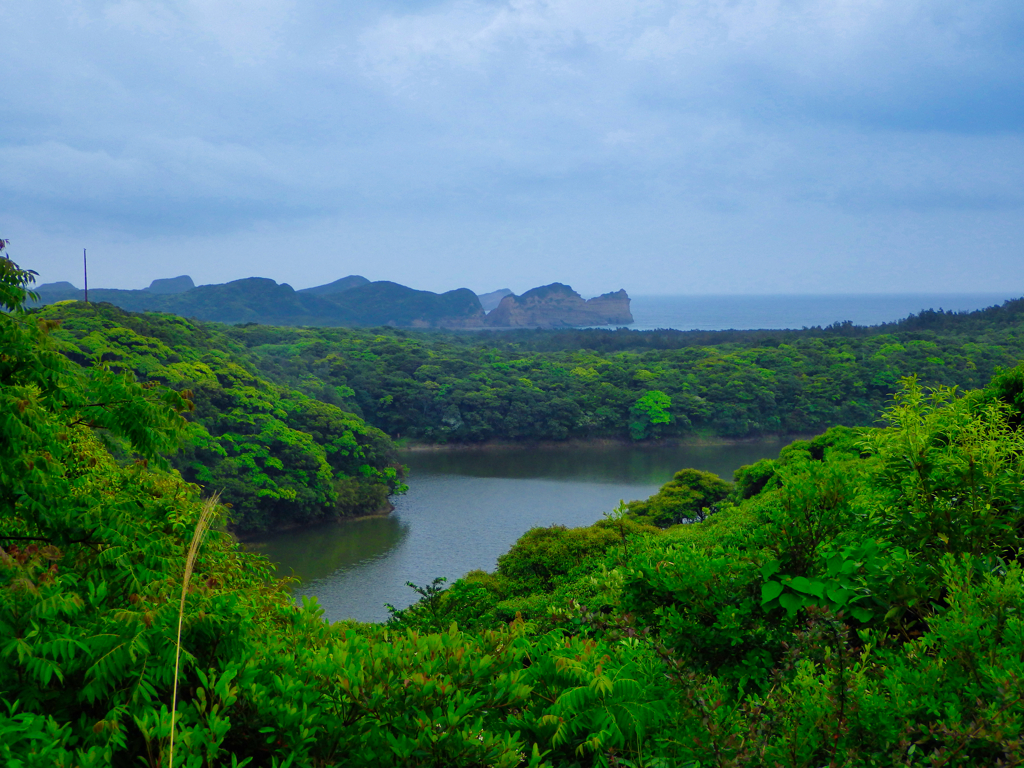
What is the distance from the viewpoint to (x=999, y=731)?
144 cm

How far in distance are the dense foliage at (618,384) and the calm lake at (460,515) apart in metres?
1.96

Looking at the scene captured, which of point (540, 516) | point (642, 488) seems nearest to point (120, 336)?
point (540, 516)

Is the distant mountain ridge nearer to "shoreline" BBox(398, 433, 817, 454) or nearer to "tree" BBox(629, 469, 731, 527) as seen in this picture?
"shoreline" BBox(398, 433, 817, 454)

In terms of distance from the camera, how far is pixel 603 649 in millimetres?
2287

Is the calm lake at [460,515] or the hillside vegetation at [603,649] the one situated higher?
the hillside vegetation at [603,649]

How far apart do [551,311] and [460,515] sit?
349ft

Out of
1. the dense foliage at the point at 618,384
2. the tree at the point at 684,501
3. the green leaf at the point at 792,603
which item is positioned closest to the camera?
the green leaf at the point at 792,603

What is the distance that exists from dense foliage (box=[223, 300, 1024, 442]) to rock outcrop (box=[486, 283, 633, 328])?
7923 centimetres

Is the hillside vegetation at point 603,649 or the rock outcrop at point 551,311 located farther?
the rock outcrop at point 551,311

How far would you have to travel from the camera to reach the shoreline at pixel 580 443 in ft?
110

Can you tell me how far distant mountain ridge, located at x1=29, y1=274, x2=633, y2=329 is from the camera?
11000 centimetres

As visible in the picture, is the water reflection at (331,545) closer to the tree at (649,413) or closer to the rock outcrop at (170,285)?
the tree at (649,413)

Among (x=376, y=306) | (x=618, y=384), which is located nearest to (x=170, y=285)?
(x=376, y=306)

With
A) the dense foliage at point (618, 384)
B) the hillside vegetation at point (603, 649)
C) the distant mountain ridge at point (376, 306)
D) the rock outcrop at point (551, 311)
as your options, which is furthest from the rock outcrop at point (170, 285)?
the hillside vegetation at point (603, 649)
